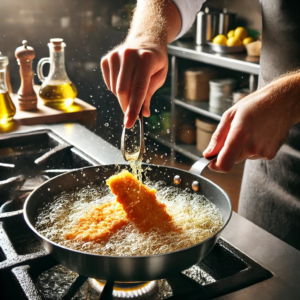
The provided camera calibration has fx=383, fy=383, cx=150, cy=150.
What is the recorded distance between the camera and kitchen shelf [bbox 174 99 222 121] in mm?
3012

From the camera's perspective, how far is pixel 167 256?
56 centimetres

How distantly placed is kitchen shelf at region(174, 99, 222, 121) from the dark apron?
166 centimetres

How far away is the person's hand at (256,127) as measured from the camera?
30.9 inches

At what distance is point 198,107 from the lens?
3.15 metres

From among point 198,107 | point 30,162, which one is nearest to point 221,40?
point 198,107

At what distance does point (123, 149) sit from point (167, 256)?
0.39m

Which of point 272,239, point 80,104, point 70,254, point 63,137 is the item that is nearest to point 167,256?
point 70,254

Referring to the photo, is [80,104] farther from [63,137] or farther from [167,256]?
[167,256]

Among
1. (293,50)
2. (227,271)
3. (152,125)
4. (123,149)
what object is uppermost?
(293,50)

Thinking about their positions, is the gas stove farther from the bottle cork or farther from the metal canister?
the metal canister

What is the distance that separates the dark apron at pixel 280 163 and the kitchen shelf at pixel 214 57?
47.8 inches

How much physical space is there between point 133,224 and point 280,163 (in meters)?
0.70

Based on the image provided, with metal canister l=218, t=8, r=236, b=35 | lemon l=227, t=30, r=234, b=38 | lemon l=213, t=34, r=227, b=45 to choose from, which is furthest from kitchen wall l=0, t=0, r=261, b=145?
lemon l=213, t=34, r=227, b=45

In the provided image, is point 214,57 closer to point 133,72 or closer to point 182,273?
point 133,72
